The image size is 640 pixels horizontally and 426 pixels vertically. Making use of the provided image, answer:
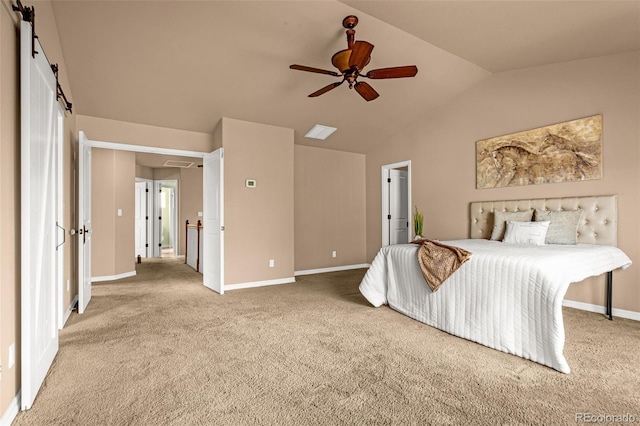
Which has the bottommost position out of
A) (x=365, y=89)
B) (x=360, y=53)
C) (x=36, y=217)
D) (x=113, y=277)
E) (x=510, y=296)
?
(x=113, y=277)

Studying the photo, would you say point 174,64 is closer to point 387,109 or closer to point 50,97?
point 50,97

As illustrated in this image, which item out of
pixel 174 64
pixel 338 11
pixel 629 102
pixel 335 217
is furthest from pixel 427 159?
pixel 174 64

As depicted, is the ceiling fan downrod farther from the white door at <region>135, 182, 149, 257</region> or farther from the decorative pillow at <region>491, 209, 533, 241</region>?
the white door at <region>135, 182, 149, 257</region>

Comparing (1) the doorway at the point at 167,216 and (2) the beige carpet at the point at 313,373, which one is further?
(1) the doorway at the point at 167,216

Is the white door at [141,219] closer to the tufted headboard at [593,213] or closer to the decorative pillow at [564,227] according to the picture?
A: the tufted headboard at [593,213]

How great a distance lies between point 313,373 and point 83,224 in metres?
3.06

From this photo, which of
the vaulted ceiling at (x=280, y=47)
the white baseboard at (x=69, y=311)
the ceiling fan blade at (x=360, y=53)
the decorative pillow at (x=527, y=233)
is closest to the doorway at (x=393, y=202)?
the vaulted ceiling at (x=280, y=47)

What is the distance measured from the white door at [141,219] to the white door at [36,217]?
6.48 meters

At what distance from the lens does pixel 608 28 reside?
9.67 feet

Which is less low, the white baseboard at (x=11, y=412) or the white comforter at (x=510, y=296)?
the white comforter at (x=510, y=296)

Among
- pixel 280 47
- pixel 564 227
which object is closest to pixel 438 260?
pixel 564 227

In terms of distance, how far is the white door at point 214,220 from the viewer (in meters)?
4.37

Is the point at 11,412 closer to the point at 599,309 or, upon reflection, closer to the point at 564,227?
the point at 564,227

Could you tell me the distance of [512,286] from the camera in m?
2.45
